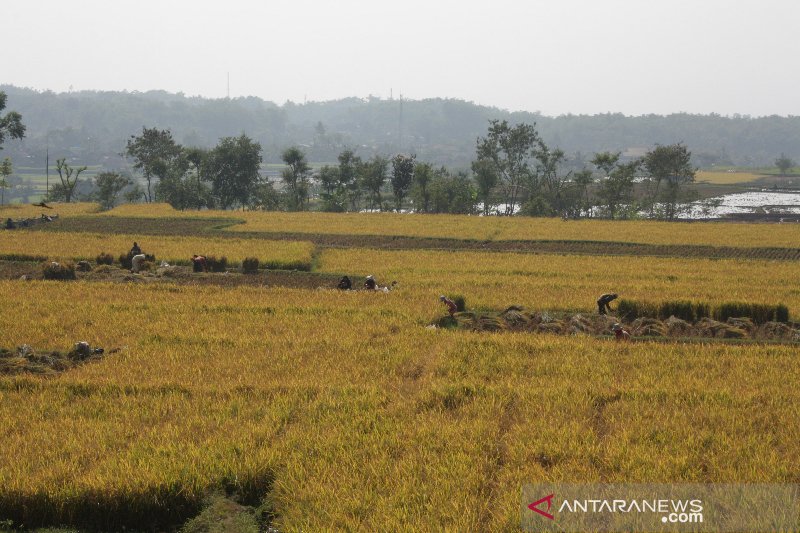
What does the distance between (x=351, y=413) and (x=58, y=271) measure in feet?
43.3

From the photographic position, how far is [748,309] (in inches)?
581

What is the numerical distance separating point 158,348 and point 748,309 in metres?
12.0

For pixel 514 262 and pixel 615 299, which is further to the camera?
pixel 514 262

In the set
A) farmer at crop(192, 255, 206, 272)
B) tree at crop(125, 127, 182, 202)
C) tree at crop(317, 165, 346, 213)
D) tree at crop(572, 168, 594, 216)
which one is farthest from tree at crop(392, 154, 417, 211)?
farmer at crop(192, 255, 206, 272)

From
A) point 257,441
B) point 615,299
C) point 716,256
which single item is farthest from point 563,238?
point 257,441

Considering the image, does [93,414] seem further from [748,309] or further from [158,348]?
[748,309]

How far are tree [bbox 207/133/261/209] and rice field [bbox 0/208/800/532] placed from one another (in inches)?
1462

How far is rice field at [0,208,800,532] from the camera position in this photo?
6414 mm

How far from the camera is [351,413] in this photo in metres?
8.27

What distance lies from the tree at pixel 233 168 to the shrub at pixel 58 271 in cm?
3369

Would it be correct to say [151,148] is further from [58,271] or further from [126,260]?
[58,271]

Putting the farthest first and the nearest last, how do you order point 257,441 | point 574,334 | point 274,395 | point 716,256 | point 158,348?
point 716,256 → point 574,334 → point 158,348 → point 274,395 → point 257,441

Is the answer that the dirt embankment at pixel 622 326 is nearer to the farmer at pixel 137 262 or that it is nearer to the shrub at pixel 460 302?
the shrub at pixel 460 302

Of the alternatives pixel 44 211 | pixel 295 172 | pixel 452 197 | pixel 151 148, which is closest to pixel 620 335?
pixel 44 211
